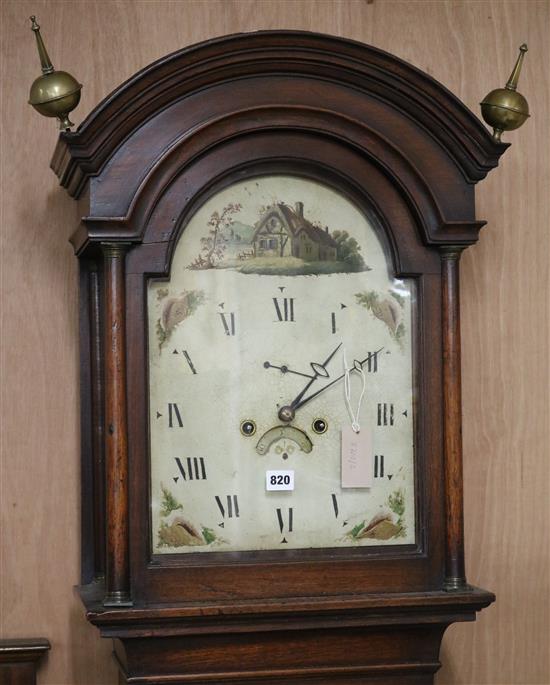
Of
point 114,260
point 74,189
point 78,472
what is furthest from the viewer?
point 78,472

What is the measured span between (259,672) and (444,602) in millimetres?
308

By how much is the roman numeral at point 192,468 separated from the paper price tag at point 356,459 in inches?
8.9

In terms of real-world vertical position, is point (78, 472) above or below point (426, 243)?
below

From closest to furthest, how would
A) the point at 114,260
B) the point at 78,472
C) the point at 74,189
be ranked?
the point at 114,260 < the point at 74,189 < the point at 78,472

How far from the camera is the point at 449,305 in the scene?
1.88 m

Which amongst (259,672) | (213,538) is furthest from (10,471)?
(259,672)

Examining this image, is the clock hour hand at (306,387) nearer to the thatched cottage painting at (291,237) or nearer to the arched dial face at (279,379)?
the arched dial face at (279,379)

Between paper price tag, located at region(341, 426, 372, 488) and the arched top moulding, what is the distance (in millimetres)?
368

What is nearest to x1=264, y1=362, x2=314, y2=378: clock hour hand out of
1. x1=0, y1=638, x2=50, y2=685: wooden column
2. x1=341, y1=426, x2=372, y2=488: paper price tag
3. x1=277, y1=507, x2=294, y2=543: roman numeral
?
x1=341, y1=426, x2=372, y2=488: paper price tag

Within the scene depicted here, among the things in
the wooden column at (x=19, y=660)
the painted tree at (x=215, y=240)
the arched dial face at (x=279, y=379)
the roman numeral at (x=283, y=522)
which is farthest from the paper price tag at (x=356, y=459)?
the wooden column at (x=19, y=660)

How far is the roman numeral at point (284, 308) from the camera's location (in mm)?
1867

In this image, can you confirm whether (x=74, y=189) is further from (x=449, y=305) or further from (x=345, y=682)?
(x=345, y=682)

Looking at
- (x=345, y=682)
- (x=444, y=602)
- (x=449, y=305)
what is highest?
(x=449, y=305)

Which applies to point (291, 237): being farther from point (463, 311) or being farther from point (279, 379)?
point (463, 311)
